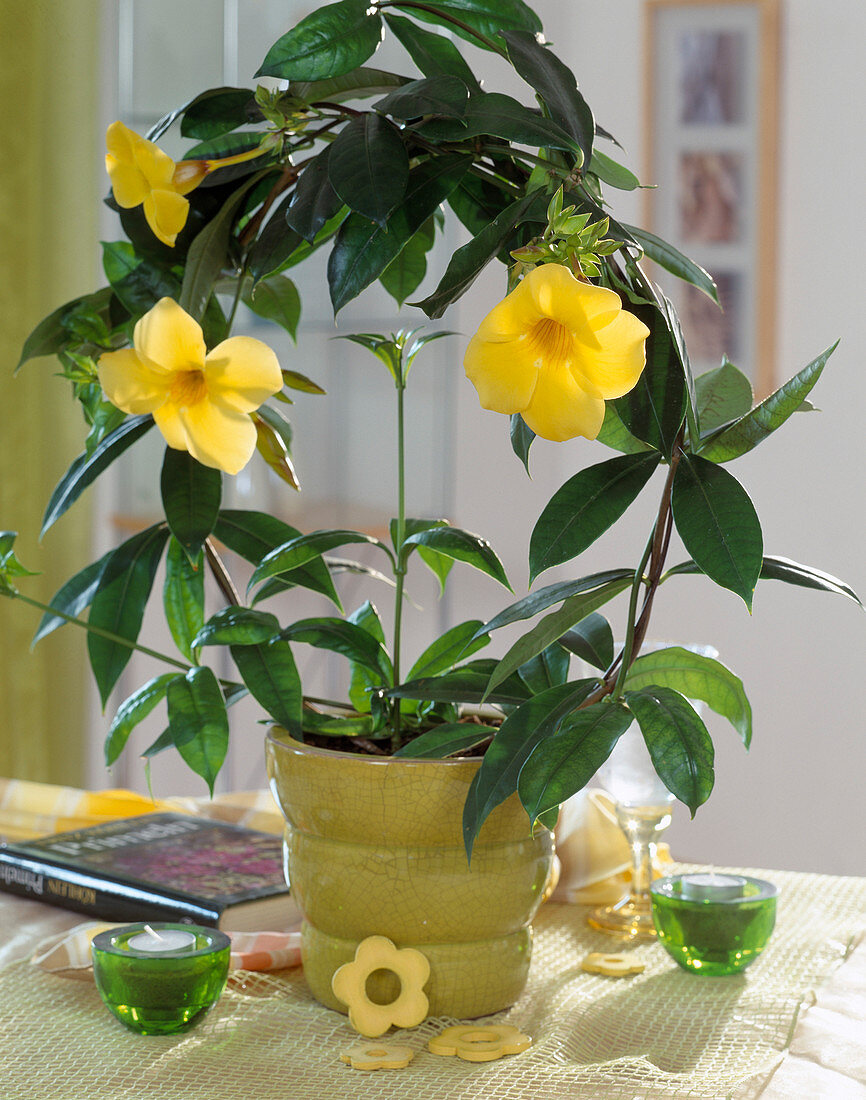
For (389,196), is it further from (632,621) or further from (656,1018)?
(656,1018)

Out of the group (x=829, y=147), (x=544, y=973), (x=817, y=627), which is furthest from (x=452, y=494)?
(x=544, y=973)

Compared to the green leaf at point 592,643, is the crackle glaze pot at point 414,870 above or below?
below

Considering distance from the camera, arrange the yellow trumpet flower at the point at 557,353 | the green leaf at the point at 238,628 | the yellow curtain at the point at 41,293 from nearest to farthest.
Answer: the yellow trumpet flower at the point at 557,353, the green leaf at the point at 238,628, the yellow curtain at the point at 41,293

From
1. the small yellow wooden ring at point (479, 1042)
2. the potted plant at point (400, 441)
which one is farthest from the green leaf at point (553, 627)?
the small yellow wooden ring at point (479, 1042)

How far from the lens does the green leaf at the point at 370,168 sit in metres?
0.63

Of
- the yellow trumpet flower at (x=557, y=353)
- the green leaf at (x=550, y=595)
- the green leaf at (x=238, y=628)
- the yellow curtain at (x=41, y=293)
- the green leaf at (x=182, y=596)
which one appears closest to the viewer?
the yellow trumpet flower at (x=557, y=353)

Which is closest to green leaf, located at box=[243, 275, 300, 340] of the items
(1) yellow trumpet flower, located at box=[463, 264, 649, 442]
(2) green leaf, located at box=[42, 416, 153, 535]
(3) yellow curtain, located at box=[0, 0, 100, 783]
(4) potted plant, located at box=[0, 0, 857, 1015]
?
(4) potted plant, located at box=[0, 0, 857, 1015]

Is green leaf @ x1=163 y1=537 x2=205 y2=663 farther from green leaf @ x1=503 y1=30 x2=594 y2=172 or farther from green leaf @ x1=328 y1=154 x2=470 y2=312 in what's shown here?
green leaf @ x1=503 y1=30 x2=594 y2=172

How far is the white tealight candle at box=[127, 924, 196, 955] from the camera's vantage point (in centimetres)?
72

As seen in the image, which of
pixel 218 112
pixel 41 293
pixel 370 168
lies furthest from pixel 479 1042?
pixel 41 293

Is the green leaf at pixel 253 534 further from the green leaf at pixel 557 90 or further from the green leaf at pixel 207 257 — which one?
the green leaf at pixel 557 90

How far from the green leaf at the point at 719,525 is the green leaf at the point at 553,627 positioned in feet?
0.21

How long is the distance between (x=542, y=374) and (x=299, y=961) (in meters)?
0.47

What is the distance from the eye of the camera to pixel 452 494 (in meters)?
2.80
